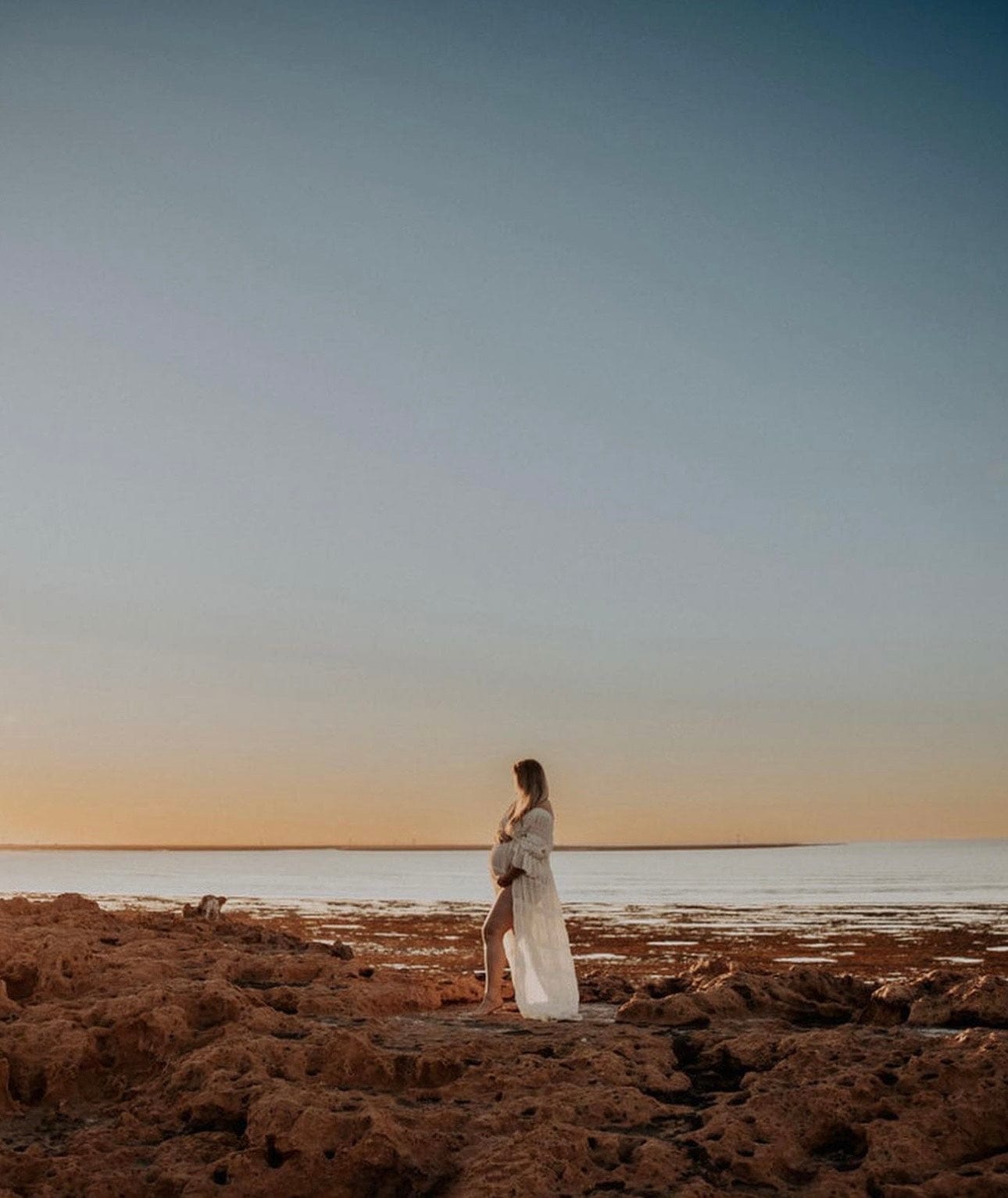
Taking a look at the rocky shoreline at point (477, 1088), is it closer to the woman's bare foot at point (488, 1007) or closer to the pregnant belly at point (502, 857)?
the woman's bare foot at point (488, 1007)

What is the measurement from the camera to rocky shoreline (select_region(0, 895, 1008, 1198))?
14.9 ft

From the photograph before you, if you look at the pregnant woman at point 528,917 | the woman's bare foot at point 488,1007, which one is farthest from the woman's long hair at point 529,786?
the woman's bare foot at point 488,1007

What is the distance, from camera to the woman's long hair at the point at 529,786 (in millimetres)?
9328

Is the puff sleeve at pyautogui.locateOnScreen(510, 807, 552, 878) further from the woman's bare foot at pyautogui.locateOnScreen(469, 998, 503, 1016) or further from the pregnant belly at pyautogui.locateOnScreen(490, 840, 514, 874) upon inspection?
the woman's bare foot at pyautogui.locateOnScreen(469, 998, 503, 1016)

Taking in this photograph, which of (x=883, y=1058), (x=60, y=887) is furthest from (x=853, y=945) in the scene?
(x=60, y=887)

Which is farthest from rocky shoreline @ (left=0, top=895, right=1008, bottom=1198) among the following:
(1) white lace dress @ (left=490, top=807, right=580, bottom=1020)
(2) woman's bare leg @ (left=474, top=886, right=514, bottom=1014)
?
(2) woman's bare leg @ (left=474, top=886, right=514, bottom=1014)

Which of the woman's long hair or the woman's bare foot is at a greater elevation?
the woman's long hair

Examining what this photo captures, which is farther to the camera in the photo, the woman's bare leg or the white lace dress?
the woman's bare leg

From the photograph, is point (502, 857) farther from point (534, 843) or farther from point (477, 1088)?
point (477, 1088)

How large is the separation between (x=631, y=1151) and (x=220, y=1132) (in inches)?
76.5

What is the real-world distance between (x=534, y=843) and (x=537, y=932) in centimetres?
72

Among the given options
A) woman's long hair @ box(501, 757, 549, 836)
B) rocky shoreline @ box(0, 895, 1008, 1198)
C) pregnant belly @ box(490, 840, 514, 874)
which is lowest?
rocky shoreline @ box(0, 895, 1008, 1198)

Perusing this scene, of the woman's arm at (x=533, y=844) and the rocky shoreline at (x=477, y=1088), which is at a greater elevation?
the woman's arm at (x=533, y=844)

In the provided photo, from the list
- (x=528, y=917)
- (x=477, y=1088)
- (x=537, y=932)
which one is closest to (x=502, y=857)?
(x=528, y=917)
